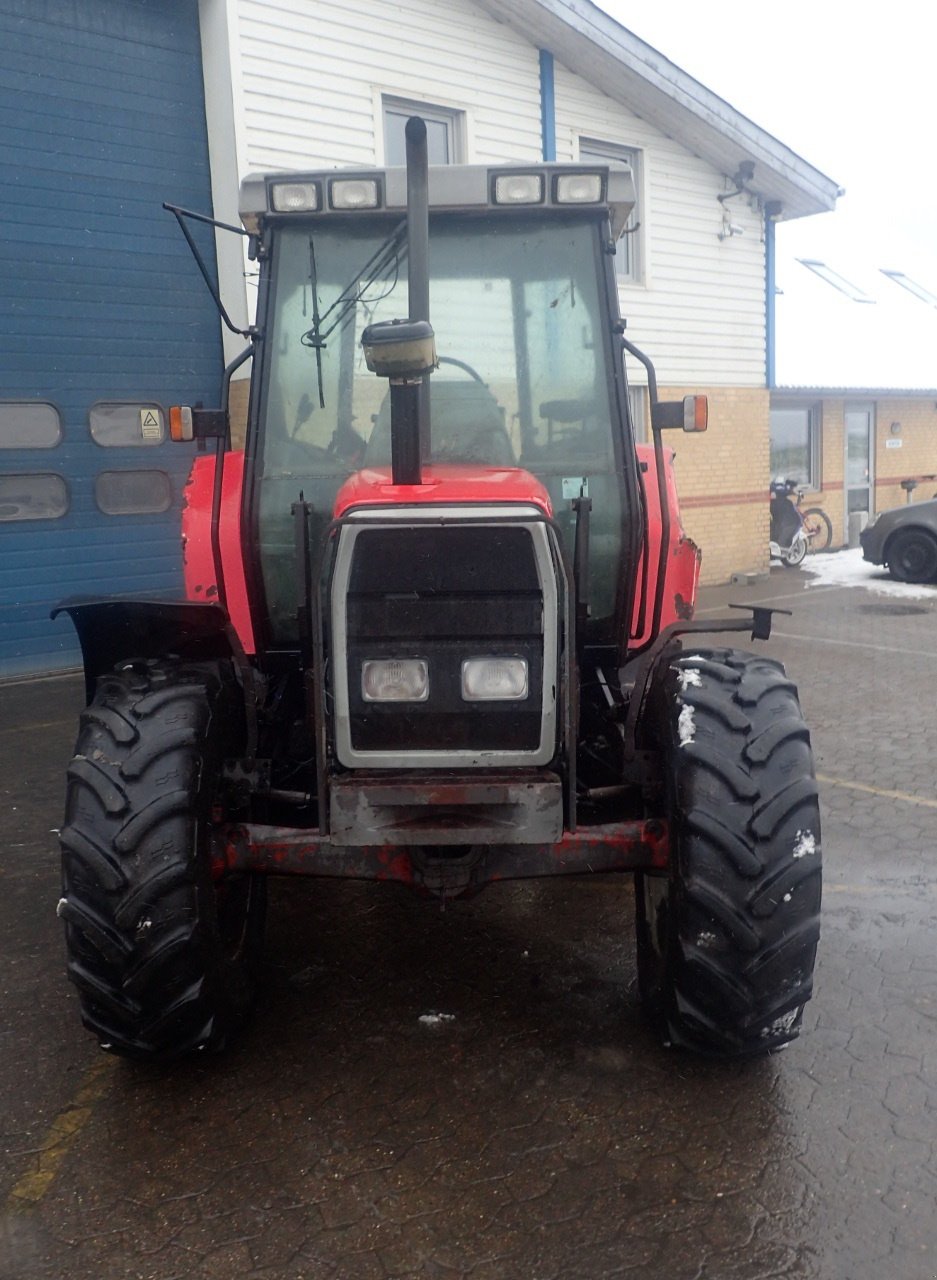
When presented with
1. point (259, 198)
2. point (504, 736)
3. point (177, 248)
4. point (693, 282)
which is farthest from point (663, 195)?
point (504, 736)

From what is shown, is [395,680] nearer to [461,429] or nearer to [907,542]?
[461,429]

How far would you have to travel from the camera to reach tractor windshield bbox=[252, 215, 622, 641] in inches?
150

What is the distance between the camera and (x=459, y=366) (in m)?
3.95

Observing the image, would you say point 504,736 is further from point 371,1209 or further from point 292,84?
point 292,84

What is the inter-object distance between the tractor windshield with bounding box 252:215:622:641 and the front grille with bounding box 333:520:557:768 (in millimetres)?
860

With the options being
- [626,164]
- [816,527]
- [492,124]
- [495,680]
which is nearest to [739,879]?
[495,680]

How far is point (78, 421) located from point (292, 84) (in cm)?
351

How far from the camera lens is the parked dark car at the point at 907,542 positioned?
46.3ft

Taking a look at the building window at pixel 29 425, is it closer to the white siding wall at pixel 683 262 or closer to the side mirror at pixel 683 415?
the white siding wall at pixel 683 262

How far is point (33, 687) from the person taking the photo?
29.8ft

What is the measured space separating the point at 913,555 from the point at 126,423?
10171mm

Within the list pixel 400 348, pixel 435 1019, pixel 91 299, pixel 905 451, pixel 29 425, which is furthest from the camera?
pixel 905 451

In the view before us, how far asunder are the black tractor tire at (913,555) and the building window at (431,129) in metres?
7.62

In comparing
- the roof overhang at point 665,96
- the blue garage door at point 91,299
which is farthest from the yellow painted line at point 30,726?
the roof overhang at point 665,96
